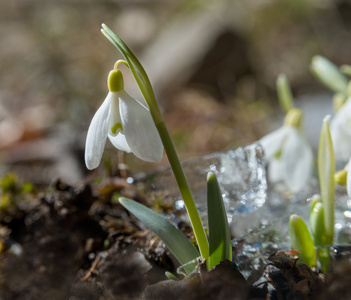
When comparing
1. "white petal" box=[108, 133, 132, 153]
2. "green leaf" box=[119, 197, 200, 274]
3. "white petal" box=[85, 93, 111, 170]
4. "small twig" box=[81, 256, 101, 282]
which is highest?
"white petal" box=[85, 93, 111, 170]

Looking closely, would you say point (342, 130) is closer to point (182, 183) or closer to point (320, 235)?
point (320, 235)

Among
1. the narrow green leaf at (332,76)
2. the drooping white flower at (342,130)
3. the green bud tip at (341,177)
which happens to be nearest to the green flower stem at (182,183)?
the green bud tip at (341,177)

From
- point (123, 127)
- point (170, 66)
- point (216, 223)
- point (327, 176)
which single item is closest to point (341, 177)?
point (327, 176)

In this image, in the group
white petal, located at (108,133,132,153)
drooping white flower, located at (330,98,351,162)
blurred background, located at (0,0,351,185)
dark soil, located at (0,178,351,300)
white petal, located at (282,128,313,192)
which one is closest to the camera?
dark soil, located at (0,178,351,300)

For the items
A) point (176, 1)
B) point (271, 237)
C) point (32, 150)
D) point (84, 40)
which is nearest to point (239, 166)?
point (271, 237)

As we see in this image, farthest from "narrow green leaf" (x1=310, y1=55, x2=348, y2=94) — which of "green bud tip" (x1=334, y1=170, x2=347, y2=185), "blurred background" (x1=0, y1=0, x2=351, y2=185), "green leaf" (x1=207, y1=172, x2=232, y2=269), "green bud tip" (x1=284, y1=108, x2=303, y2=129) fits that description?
"blurred background" (x1=0, y1=0, x2=351, y2=185)

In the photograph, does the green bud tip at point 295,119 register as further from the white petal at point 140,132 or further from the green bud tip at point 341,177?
the white petal at point 140,132

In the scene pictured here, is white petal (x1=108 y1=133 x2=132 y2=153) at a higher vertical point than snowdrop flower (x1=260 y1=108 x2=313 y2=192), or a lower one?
higher

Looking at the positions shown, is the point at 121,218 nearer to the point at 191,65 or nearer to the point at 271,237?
the point at 271,237

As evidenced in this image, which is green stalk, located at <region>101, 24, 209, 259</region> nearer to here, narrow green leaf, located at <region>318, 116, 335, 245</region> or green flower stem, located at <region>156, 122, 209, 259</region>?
green flower stem, located at <region>156, 122, 209, 259</region>
